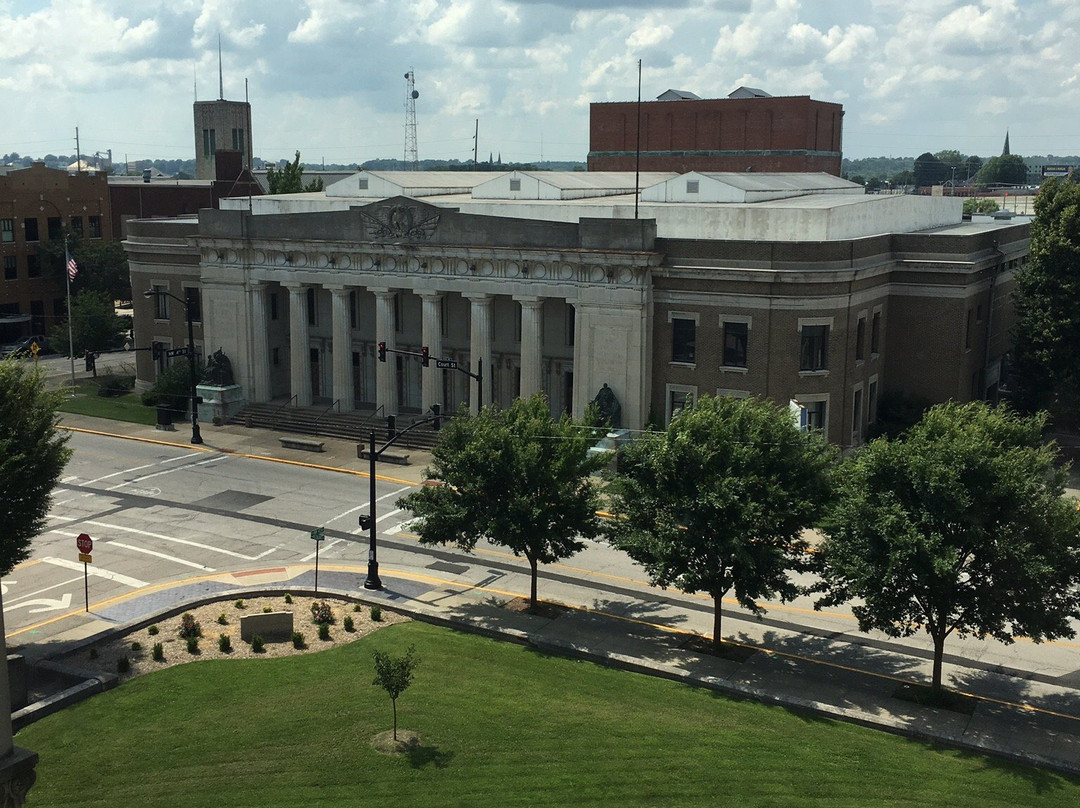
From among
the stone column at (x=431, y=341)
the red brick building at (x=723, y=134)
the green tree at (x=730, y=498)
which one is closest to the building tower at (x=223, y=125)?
the red brick building at (x=723, y=134)

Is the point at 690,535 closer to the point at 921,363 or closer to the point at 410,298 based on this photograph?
the point at 921,363

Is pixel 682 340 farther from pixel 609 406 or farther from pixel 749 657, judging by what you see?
pixel 749 657

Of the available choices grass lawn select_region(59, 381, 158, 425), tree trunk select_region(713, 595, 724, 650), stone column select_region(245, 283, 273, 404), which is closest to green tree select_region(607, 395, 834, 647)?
tree trunk select_region(713, 595, 724, 650)

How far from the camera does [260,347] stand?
6219cm

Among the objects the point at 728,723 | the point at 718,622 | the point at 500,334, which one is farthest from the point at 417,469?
the point at 728,723

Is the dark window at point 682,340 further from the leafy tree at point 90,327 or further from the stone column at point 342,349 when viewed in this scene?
the leafy tree at point 90,327

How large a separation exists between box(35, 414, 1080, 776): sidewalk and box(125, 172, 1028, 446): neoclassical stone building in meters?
13.1

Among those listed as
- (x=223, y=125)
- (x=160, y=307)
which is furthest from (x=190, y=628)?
(x=223, y=125)

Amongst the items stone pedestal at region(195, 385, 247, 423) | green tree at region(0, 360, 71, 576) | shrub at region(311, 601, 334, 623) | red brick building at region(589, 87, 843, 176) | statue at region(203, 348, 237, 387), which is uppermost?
red brick building at region(589, 87, 843, 176)

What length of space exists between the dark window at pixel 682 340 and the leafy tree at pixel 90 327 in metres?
42.2

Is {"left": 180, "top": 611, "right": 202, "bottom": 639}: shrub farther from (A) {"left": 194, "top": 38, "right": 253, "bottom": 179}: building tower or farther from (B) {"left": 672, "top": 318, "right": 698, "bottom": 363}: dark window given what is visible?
(A) {"left": 194, "top": 38, "right": 253, "bottom": 179}: building tower

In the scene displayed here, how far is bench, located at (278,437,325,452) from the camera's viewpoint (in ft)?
183

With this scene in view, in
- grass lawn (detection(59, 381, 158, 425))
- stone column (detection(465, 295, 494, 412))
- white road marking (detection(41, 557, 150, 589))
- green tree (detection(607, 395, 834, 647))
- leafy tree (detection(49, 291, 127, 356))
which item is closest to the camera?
green tree (detection(607, 395, 834, 647))

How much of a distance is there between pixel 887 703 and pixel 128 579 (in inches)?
939
